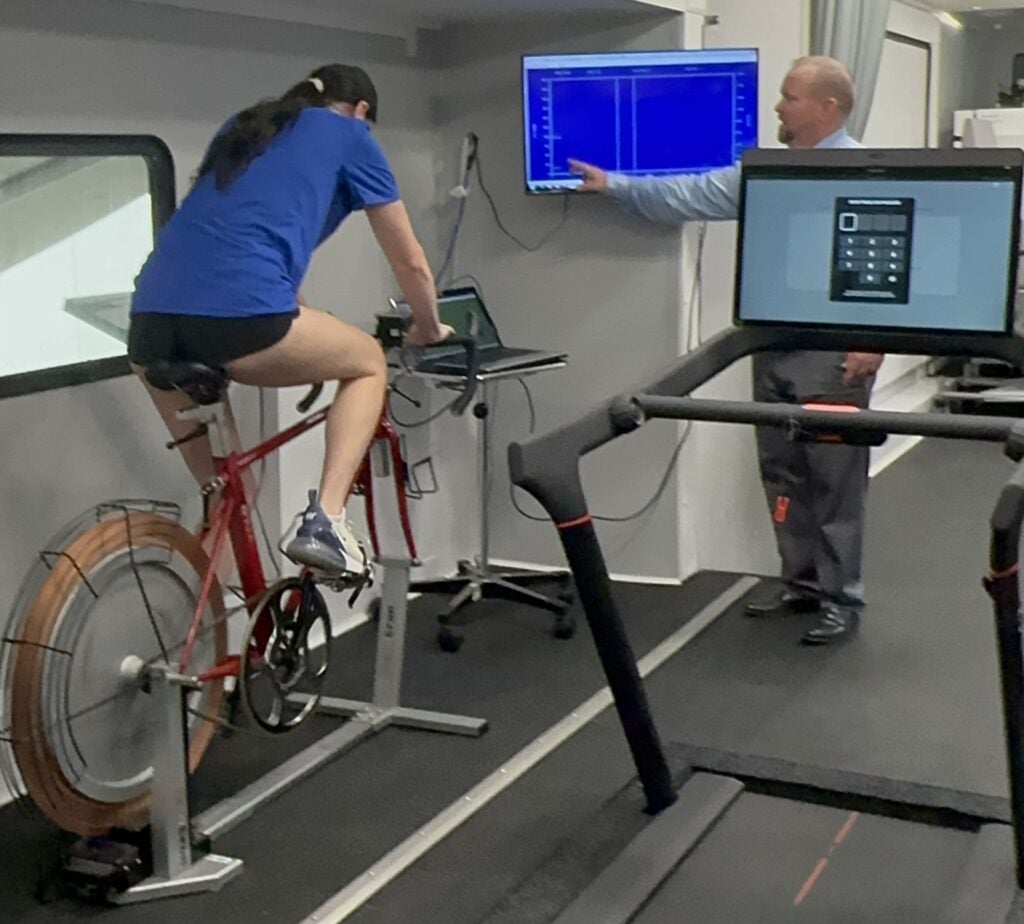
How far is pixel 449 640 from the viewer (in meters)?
4.30

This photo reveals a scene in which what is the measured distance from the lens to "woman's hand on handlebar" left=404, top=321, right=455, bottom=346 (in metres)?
3.45

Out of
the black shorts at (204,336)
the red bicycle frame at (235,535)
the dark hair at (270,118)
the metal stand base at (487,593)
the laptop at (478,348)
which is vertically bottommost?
the metal stand base at (487,593)

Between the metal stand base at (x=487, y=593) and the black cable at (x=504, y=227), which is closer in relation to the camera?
the metal stand base at (x=487, y=593)

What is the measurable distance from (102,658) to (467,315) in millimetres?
1955

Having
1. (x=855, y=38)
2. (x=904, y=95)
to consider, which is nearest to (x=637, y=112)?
(x=855, y=38)

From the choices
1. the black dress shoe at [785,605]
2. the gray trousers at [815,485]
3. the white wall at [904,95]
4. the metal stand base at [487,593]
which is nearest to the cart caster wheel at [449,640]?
the metal stand base at [487,593]

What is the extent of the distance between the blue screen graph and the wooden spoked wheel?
2028 mm

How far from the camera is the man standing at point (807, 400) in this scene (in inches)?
166

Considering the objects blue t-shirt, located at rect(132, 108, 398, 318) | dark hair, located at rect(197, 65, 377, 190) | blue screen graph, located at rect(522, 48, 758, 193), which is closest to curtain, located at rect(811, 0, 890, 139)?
blue screen graph, located at rect(522, 48, 758, 193)

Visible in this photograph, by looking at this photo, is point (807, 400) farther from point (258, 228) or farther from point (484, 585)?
point (258, 228)

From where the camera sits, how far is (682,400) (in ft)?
9.53

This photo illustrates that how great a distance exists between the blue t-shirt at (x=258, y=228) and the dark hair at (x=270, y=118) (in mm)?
20

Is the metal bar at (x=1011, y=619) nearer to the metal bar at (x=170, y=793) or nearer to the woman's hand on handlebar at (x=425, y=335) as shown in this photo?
the woman's hand on handlebar at (x=425, y=335)

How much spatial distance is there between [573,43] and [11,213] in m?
2.19
